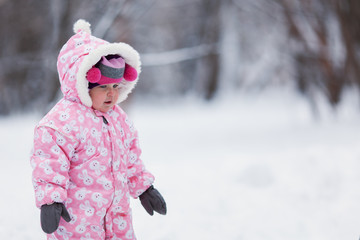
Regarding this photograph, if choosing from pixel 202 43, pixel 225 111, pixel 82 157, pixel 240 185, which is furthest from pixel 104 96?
pixel 202 43

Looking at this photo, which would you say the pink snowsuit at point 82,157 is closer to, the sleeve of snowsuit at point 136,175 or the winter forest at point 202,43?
the sleeve of snowsuit at point 136,175

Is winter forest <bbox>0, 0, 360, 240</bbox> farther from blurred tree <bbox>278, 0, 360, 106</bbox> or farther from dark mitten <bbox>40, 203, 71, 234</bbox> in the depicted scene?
dark mitten <bbox>40, 203, 71, 234</bbox>

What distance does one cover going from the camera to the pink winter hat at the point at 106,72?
7.48 ft

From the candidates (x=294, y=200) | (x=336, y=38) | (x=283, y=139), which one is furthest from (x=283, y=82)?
(x=294, y=200)

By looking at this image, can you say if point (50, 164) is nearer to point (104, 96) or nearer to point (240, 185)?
point (104, 96)

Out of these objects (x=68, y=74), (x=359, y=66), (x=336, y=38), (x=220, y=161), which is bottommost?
(x=220, y=161)

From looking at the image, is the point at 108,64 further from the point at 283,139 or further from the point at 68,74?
the point at 283,139

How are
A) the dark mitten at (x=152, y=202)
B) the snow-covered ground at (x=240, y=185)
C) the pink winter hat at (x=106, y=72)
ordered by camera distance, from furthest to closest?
the snow-covered ground at (x=240, y=185) < the dark mitten at (x=152, y=202) < the pink winter hat at (x=106, y=72)

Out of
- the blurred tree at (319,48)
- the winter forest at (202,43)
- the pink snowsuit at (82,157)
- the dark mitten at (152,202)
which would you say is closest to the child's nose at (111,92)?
the pink snowsuit at (82,157)

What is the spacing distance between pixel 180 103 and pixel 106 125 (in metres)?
15.7

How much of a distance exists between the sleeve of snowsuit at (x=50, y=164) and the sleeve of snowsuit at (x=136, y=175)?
0.42m

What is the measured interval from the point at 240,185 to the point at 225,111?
976cm

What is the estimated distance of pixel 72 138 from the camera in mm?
2229

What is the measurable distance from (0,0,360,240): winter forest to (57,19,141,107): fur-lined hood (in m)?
1.27
